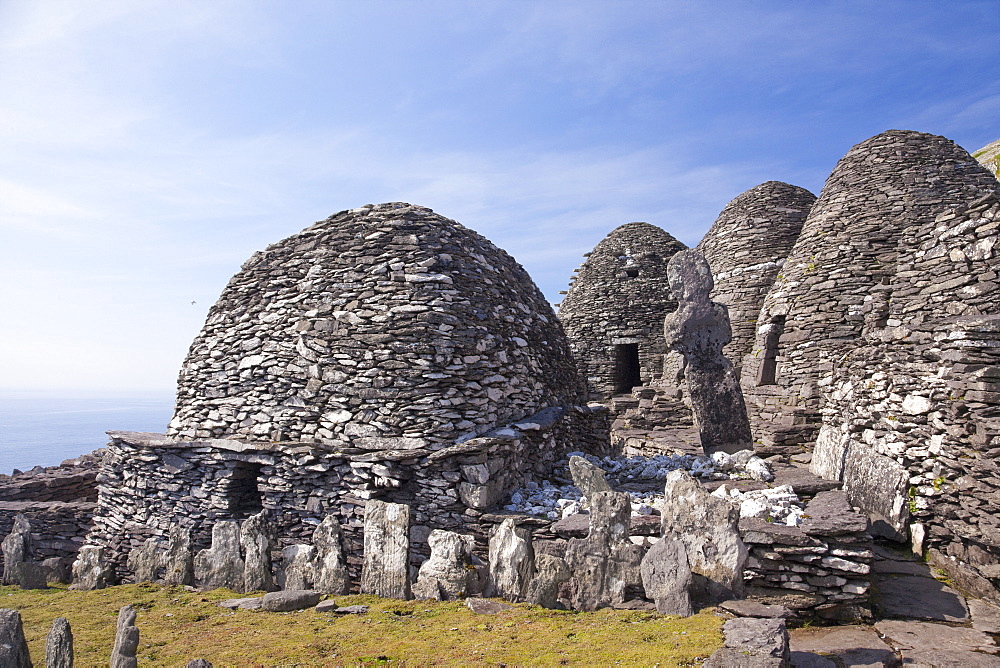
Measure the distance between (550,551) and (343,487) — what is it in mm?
2764

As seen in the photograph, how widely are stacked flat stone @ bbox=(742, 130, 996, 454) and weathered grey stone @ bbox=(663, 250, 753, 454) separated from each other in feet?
12.0

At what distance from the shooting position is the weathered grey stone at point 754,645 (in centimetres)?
300

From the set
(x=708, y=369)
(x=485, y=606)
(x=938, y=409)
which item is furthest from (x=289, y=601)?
(x=938, y=409)

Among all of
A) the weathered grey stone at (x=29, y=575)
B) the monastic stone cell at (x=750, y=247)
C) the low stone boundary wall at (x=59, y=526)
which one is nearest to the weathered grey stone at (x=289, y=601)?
the weathered grey stone at (x=29, y=575)

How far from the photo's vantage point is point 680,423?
46.4 ft

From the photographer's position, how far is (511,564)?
→ 4551 millimetres

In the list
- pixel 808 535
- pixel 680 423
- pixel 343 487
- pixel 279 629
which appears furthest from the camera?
pixel 680 423

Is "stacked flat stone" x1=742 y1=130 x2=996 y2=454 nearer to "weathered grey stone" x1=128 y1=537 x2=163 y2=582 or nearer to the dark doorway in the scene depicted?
the dark doorway

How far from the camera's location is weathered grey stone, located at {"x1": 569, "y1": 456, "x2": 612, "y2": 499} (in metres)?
5.54

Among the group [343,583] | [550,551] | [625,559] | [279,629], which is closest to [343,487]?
[343,583]

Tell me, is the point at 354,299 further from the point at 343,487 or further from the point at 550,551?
the point at 550,551

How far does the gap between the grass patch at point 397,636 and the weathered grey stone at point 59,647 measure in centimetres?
34

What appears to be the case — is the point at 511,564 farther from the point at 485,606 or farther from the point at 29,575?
the point at 29,575

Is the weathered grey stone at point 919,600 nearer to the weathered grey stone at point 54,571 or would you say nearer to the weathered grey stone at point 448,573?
the weathered grey stone at point 448,573
